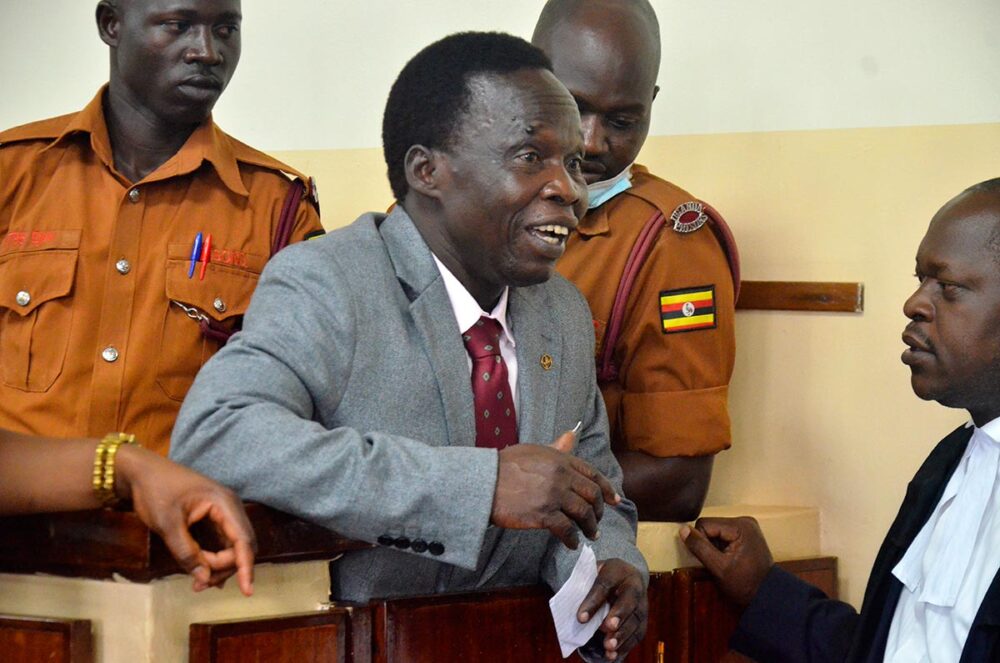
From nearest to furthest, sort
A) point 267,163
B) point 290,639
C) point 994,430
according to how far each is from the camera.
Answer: point 290,639 → point 994,430 → point 267,163

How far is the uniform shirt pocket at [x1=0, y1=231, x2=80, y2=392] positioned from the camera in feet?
9.46

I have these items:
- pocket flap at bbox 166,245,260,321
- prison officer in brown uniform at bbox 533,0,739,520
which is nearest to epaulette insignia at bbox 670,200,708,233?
prison officer in brown uniform at bbox 533,0,739,520

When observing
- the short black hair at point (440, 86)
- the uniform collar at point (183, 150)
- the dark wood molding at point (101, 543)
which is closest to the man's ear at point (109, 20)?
the uniform collar at point (183, 150)

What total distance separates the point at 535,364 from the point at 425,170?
41cm

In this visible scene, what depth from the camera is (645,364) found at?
10.5ft

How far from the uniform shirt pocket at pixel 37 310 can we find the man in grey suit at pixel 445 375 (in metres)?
0.82

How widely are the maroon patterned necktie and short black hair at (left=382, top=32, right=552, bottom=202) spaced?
345mm

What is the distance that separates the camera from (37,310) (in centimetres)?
291

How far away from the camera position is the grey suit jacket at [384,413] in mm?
2021

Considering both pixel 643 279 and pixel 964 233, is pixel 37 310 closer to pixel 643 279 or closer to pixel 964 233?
pixel 643 279

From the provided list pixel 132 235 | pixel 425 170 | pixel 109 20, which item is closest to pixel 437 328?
pixel 425 170

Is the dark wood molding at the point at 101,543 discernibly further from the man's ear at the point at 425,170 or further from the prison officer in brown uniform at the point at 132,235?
the prison officer in brown uniform at the point at 132,235

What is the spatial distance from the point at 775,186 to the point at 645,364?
3.20 ft

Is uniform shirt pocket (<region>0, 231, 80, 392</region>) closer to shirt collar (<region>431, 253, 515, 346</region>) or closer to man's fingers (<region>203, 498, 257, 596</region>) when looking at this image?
shirt collar (<region>431, 253, 515, 346</region>)
